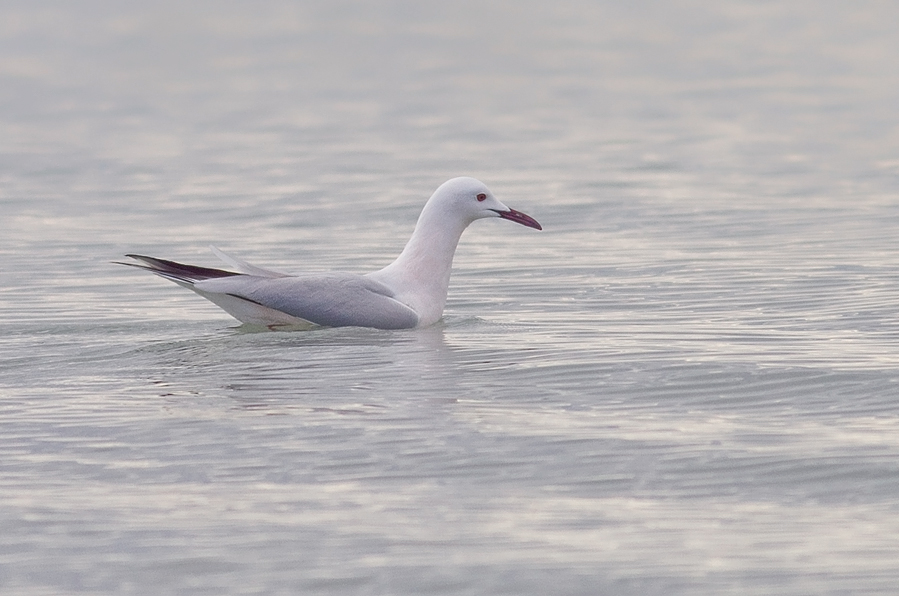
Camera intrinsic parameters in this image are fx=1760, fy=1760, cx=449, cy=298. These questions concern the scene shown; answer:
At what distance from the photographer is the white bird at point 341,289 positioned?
39.2 feet

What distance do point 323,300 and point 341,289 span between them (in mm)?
153

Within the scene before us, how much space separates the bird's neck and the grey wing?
20 cm

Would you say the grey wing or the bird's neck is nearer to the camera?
the grey wing

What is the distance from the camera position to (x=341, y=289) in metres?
12.0

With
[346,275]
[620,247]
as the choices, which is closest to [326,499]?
[346,275]

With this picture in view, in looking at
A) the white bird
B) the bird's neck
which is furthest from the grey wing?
the bird's neck

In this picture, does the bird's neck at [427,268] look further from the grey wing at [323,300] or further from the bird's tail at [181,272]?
the bird's tail at [181,272]

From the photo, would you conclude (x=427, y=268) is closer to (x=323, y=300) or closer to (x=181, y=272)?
(x=323, y=300)

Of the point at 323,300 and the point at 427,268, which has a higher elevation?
the point at 427,268

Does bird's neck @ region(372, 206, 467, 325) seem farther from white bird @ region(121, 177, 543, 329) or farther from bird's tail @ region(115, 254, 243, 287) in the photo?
→ bird's tail @ region(115, 254, 243, 287)

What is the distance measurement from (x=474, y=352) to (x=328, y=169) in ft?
41.8

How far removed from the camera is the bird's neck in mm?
12266

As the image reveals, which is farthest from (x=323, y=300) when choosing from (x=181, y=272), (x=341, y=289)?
(x=181, y=272)

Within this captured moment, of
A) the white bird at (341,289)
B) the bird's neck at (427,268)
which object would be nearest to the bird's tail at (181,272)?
the white bird at (341,289)
